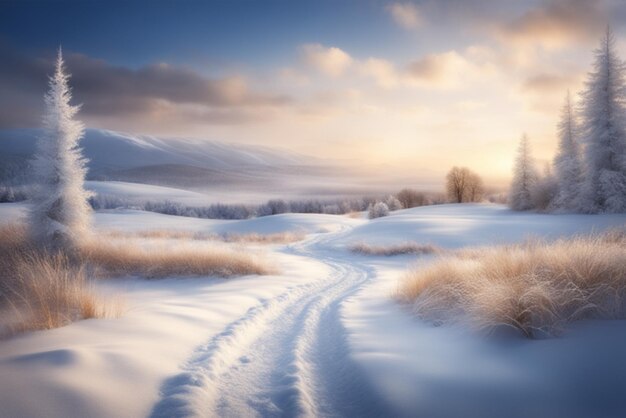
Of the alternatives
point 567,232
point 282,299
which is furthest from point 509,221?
point 282,299

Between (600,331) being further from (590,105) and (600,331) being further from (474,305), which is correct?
(590,105)

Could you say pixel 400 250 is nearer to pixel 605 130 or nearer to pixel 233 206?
pixel 605 130

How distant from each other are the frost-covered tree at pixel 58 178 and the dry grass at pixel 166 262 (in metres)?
1.00

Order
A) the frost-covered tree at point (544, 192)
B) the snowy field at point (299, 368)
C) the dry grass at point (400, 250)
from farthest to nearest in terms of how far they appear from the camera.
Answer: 1. the frost-covered tree at point (544, 192)
2. the dry grass at point (400, 250)
3. the snowy field at point (299, 368)

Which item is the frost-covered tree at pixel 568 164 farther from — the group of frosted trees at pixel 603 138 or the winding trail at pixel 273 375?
the winding trail at pixel 273 375

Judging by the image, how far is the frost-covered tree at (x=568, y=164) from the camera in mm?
28641

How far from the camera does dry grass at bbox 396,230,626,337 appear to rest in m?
4.07

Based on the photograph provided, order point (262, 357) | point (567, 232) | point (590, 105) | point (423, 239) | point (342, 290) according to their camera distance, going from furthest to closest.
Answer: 1. point (590, 105)
2. point (423, 239)
3. point (567, 232)
4. point (342, 290)
5. point (262, 357)

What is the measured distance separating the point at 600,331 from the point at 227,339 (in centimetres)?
507

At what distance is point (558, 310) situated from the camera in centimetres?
414

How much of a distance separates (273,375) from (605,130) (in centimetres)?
3389

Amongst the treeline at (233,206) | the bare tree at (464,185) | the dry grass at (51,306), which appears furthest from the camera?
the treeline at (233,206)

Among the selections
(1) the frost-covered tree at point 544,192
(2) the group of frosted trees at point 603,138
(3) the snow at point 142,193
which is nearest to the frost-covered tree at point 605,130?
(2) the group of frosted trees at point 603,138

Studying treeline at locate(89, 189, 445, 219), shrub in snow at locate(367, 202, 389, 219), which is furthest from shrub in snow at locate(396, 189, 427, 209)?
shrub in snow at locate(367, 202, 389, 219)
